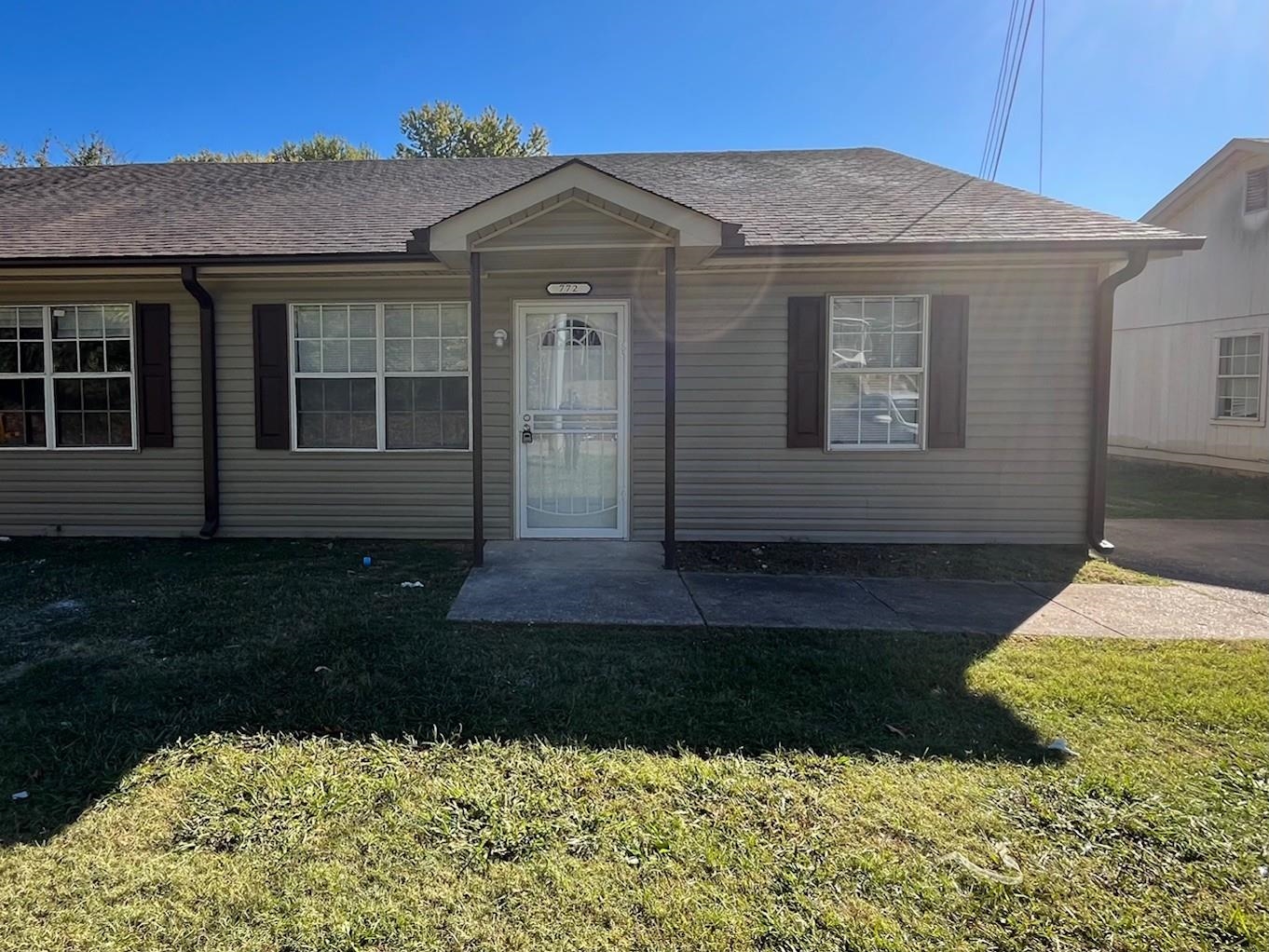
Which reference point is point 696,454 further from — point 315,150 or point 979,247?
point 315,150

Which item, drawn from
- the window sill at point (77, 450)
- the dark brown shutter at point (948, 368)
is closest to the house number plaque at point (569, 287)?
the dark brown shutter at point (948, 368)

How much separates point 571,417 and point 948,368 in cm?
357

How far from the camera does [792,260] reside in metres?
6.24

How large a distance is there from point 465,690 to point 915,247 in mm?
5068

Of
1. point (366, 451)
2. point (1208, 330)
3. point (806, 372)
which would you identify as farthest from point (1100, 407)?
point (1208, 330)

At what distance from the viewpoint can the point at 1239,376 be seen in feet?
37.9

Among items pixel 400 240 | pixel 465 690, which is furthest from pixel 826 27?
pixel 465 690

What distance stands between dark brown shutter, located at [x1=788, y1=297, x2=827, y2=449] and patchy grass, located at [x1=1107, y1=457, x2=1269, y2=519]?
185 inches

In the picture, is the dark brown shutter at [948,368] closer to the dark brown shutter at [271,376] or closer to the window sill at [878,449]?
the window sill at [878,449]

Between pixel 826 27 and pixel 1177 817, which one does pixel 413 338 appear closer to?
pixel 1177 817

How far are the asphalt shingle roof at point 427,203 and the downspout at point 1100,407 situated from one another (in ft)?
2.13

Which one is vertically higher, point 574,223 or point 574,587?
point 574,223

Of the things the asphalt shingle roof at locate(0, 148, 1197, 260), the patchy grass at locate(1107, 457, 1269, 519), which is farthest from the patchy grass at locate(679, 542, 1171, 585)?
the patchy grass at locate(1107, 457, 1269, 519)

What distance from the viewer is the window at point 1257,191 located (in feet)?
36.8
